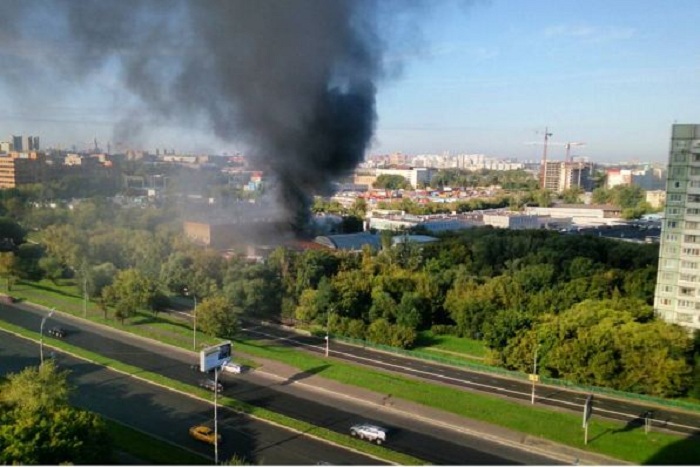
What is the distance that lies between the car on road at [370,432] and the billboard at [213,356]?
2081 mm

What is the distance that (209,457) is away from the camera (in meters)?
8.09

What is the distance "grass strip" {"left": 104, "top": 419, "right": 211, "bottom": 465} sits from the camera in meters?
7.90

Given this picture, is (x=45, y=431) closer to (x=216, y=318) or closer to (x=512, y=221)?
(x=216, y=318)

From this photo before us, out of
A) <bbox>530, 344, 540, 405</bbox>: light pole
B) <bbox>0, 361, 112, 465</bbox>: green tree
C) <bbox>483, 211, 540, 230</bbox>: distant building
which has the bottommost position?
<bbox>530, 344, 540, 405</bbox>: light pole

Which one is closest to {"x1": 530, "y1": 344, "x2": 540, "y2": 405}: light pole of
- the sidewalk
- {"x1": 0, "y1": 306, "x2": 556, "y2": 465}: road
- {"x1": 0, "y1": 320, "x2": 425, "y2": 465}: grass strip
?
the sidewalk

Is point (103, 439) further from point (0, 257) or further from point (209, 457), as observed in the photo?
point (0, 257)

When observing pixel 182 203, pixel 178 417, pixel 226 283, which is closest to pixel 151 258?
pixel 226 283

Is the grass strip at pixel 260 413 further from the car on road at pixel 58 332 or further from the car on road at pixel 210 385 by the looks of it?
the car on road at pixel 58 332

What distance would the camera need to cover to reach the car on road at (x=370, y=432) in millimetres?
8656

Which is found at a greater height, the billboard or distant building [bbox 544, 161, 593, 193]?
distant building [bbox 544, 161, 593, 193]

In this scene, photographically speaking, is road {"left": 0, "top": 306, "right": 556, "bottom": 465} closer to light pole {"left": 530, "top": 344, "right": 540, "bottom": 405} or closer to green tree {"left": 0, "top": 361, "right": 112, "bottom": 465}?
light pole {"left": 530, "top": 344, "right": 540, "bottom": 405}

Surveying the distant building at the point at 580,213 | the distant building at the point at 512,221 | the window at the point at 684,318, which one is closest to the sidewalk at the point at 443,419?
the window at the point at 684,318

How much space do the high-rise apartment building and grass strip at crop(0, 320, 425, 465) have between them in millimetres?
7740

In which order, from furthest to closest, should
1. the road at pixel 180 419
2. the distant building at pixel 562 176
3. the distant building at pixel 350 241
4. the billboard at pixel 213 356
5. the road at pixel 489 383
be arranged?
the distant building at pixel 562 176 → the distant building at pixel 350 241 → the road at pixel 489 383 → the billboard at pixel 213 356 → the road at pixel 180 419
